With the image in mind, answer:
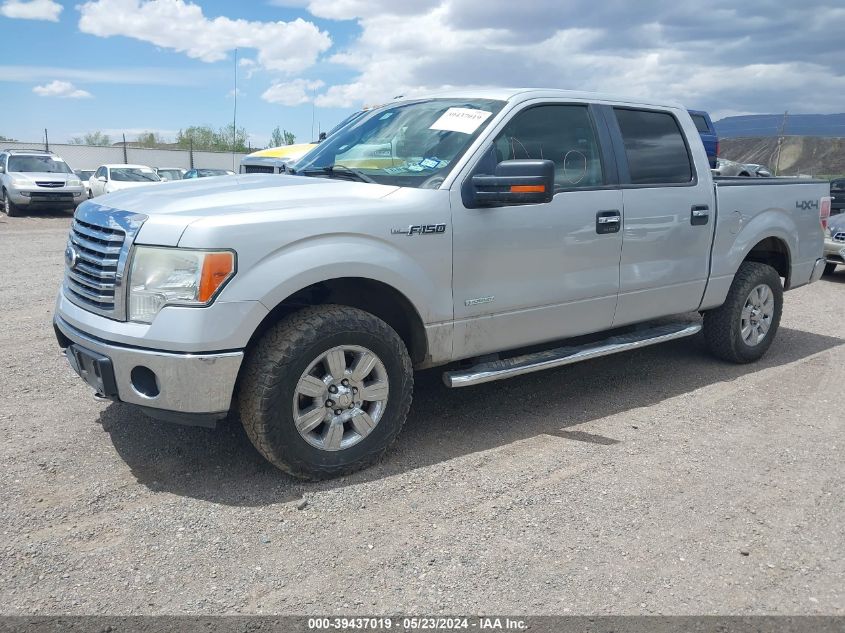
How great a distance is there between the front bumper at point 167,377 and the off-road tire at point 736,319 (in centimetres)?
408

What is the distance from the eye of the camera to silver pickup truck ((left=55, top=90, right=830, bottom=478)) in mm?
3305

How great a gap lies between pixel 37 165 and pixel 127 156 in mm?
13969

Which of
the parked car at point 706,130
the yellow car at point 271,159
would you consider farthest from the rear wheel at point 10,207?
the parked car at point 706,130

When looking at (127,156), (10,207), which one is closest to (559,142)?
(10,207)

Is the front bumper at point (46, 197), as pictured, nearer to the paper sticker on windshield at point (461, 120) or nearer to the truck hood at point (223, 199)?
the truck hood at point (223, 199)

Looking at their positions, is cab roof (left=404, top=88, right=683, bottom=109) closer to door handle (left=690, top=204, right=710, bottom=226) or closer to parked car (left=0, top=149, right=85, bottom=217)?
door handle (left=690, top=204, right=710, bottom=226)

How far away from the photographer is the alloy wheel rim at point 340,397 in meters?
3.56

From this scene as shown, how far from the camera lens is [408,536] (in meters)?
3.21

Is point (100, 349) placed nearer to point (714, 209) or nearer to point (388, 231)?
point (388, 231)

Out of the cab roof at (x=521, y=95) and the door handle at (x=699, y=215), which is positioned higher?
the cab roof at (x=521, y=95)

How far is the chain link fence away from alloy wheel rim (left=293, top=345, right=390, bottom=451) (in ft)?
97.3

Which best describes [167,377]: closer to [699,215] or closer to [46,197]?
[699,215]

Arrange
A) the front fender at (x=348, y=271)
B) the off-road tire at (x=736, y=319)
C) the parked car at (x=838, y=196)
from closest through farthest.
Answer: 1. the front fender at (x=348, y=271)
2. the off-road tire at (x=736, y=319)
3. the parked car at (x=838, y=196)

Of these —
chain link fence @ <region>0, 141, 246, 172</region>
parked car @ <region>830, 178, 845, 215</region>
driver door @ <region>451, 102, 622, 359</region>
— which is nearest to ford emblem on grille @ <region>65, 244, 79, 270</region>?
driver door @ <region>451, 102, 622, 359</region>
